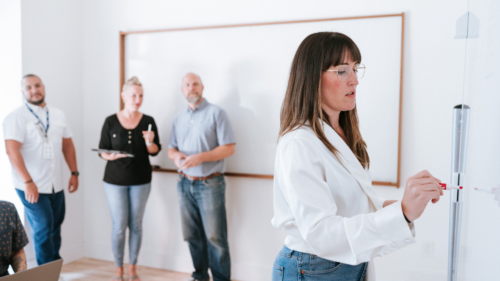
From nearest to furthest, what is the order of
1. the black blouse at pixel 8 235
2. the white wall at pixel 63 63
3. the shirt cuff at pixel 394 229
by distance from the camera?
the shirt cuff at pixel 394 229, the black blouse at pixel 8 235, the white wall at pixel 63 63

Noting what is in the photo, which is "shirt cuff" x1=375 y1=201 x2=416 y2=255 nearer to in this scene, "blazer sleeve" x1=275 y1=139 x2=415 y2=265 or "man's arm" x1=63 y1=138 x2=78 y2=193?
"blazer sleeve" x1=275 y1=139 x2=415 y2=265

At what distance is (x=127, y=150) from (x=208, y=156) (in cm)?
72

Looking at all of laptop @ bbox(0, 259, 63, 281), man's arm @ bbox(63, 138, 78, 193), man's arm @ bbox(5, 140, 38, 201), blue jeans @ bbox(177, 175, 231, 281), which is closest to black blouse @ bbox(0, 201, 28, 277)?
laptop @ bbox(0, 259, 63, 281)

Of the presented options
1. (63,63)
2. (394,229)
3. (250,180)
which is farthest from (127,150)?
(394,229)

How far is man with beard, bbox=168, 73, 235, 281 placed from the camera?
9.82ft

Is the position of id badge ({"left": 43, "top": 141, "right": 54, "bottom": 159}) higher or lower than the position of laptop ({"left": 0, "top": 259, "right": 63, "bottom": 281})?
higher

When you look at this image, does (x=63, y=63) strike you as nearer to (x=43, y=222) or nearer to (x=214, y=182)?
(x=43, y=222)

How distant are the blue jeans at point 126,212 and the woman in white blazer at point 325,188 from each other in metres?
2.28

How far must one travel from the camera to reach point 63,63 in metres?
3.55

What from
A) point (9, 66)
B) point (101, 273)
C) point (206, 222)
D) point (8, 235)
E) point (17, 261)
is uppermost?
point (9, 66)

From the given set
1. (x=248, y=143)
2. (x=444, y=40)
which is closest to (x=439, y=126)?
(x=444, y=40)

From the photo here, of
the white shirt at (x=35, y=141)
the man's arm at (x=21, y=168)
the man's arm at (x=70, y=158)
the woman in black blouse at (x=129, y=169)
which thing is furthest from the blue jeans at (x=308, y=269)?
the man's arm at (x=70, y=158)

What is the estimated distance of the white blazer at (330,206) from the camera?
0.87m

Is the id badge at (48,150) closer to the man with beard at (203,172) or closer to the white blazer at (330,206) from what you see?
the man with beard at (203,172)
